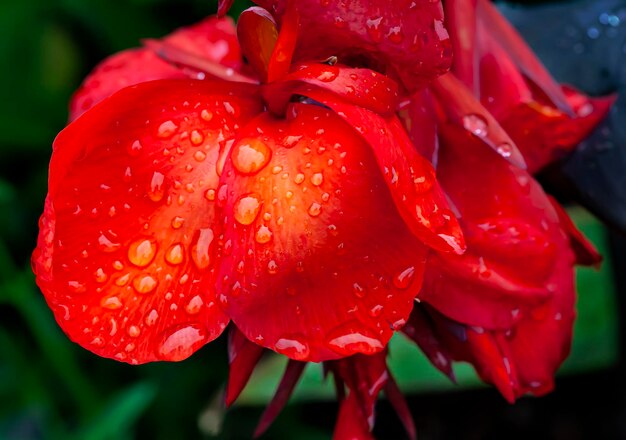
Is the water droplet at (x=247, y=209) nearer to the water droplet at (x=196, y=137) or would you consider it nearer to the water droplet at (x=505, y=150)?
the water droplet at (x=196, y=137)

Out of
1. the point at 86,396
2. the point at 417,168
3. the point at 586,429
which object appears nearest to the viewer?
the point at 417,168

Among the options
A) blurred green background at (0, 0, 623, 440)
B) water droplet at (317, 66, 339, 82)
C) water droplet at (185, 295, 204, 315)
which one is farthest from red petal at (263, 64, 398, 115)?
blurred green background at (0, 0, 623, 440)

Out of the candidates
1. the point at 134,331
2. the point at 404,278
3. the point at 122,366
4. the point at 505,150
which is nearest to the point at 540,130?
the point at 505,150

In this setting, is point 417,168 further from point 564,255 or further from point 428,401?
point 428,401

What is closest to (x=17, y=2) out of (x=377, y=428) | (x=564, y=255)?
(x=377, y=428)

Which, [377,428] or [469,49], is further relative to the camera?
[377,428]

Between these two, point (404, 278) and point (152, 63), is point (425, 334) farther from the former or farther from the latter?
point (152, 63)

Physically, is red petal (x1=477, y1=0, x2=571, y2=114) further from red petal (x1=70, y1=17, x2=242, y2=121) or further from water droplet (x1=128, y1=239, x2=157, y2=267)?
water droplet (x1=128, y1=239, x2=157, y2=267)
